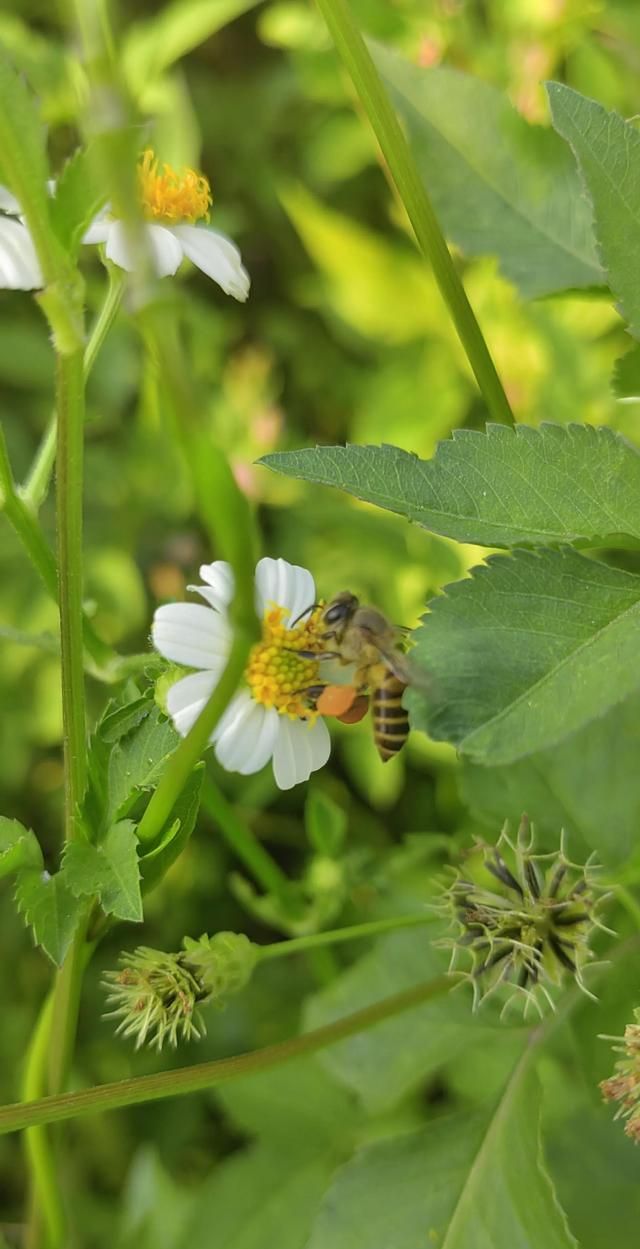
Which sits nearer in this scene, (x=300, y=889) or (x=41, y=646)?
(x=41, y=646)

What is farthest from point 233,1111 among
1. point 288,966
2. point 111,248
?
point 111,248

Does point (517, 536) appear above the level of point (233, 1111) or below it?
above

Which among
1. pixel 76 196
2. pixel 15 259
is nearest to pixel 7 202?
pixel 15 259

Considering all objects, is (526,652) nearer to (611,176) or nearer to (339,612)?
(339,612)

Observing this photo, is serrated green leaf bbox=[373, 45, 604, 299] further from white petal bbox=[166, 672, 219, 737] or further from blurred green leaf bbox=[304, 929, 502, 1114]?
blurred green leaf bbox=[304, 929, 502, 1114]

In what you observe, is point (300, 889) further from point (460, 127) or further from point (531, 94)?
point (531, 94)

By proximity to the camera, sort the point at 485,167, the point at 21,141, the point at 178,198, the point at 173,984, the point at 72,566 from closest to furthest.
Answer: the point at 21,141 < the point at 72,566 < the point at 173,984 < the point at 178,198 < the point at 485,167

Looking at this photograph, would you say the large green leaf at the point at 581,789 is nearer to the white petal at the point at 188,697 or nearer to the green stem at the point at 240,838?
the green stem at the point at 240,838
